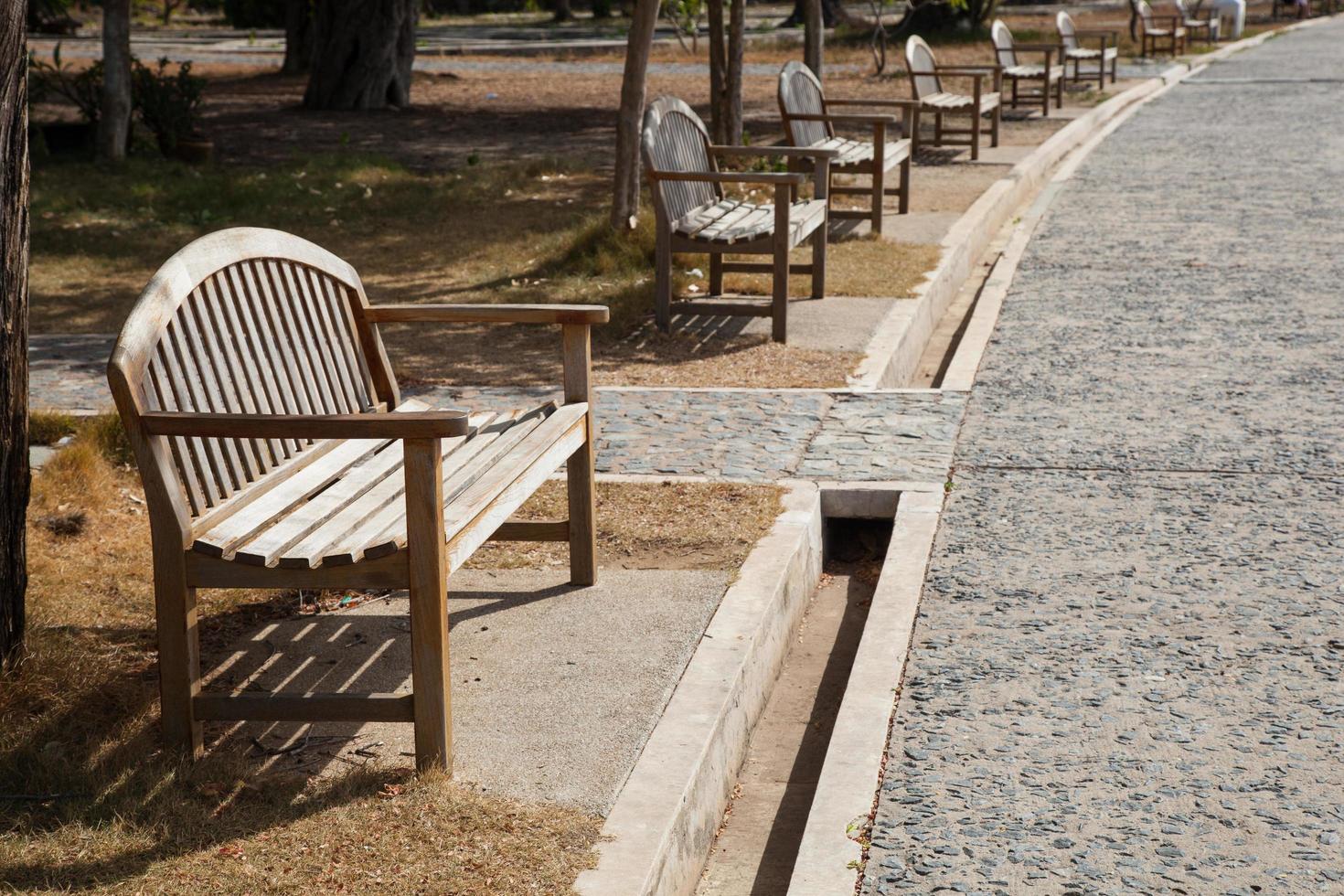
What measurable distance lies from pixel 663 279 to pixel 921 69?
320 inches

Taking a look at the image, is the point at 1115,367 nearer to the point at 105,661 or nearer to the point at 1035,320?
the point at 1035,320

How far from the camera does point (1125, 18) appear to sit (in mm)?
41500

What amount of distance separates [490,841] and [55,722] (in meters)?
1.22

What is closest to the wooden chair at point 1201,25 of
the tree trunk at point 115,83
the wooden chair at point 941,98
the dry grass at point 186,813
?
the wooden chair at point 941,98

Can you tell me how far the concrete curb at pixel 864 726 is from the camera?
3.31m

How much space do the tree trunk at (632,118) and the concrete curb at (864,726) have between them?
5187mm

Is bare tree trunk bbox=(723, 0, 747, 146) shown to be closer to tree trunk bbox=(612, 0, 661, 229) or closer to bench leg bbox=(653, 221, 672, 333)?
tree trunk bbox=(612, 0, 661, 229)

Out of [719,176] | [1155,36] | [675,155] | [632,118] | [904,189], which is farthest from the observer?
[1155,36]

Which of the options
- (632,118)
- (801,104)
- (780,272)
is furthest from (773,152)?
(801,104)

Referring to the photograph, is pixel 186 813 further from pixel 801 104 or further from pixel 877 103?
pixel 877 103

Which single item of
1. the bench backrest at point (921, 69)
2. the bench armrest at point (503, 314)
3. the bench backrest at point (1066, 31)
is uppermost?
the bench backrest at point (1066, 31)

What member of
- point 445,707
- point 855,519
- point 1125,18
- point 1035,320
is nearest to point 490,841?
point 445,707

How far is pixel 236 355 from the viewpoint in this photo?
13.3 feet

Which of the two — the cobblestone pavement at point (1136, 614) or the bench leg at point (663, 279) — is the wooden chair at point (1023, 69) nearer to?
the cobblestone pavement at point (1136, 614)
